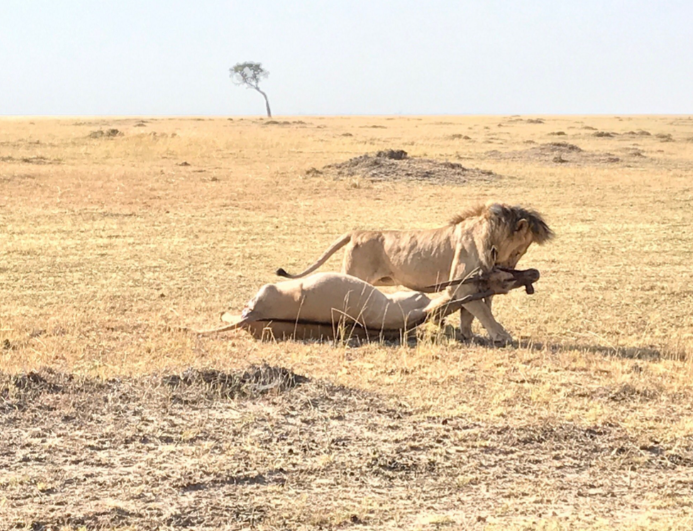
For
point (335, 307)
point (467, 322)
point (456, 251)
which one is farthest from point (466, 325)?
point (335, 307)

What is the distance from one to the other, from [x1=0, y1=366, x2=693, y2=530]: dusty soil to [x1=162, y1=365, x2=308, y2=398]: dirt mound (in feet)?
0.04

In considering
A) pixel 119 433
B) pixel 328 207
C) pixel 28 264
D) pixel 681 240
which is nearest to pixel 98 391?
pixel 119 433

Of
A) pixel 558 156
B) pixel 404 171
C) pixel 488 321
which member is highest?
pixel 558 156

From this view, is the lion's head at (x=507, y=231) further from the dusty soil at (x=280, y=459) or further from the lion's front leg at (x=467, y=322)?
the dusty soil at (x=280, y=459)

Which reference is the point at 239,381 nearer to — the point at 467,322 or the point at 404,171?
the point at 467,322

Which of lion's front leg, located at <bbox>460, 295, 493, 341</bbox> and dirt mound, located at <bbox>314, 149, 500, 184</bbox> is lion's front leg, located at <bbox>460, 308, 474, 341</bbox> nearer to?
lion's front leg, located at <bbox>460, 295, 493, 341</bbox>

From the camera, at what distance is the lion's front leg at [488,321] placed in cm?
767

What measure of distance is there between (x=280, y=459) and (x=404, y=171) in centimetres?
1840

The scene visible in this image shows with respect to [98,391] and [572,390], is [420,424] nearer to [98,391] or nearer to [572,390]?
[572,390]

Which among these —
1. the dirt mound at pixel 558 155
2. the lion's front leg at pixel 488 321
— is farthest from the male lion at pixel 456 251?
the dirt mound at pixel 558 155

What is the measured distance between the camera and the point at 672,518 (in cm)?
433

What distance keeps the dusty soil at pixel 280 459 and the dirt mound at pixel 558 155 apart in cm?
2269

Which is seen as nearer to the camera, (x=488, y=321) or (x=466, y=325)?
(x=488, y=321)

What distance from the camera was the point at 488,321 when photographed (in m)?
7.71
